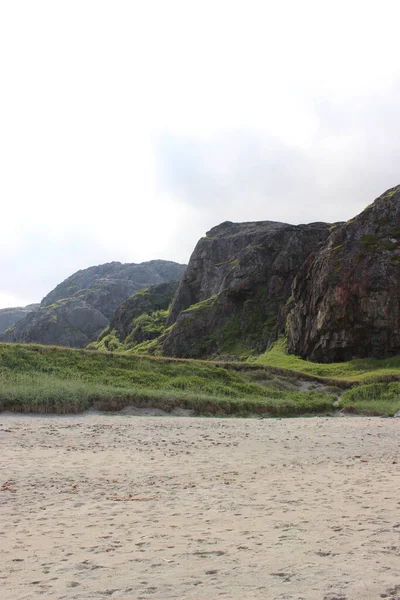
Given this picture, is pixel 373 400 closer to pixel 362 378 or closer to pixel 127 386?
pixel 362 378

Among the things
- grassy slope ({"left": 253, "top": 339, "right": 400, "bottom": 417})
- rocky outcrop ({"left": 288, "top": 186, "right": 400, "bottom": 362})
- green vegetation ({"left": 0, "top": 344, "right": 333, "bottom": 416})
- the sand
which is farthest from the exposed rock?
the sand

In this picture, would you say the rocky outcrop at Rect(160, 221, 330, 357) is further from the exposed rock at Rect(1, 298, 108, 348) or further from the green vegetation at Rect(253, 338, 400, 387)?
the exposed rock at Rect(1, 298, 108, 348)

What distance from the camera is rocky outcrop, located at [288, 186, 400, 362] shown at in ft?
175

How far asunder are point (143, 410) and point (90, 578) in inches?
833

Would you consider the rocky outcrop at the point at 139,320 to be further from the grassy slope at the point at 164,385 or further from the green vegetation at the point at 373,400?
the green vegetation at the point at 373,400

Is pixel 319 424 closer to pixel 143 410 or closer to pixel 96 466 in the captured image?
pixel 143 410

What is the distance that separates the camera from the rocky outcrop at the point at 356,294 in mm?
53281

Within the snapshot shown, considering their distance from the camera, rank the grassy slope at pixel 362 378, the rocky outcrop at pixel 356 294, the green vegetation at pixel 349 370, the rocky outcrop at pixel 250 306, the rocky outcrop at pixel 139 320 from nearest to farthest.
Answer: the grassy slope at pixel 362 378, the green vegetation at pixel 349 370, the rocky outcrop at pixel 356 294, the rocky outcrop at pixel 250 306, the rocky outcrop at pixel 139 320

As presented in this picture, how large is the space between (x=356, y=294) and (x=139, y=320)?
94850 millimetres

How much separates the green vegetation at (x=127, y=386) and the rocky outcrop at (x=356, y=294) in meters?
17.2

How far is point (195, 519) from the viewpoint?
27.8ft

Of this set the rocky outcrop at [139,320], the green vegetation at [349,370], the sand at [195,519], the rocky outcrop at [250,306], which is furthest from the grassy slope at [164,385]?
the rocky outcrop at [139,320]

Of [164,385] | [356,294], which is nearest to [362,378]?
[356,294]

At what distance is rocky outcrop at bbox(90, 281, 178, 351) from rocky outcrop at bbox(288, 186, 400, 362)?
65757 mm
